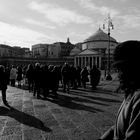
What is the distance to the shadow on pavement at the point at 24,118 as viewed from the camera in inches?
202

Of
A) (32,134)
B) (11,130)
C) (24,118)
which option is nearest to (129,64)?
(32,134)

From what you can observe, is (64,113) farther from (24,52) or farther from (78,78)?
(24,52)

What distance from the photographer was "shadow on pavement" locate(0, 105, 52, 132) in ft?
16.8

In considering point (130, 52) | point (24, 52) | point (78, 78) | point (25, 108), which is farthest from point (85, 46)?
point (130, 52)

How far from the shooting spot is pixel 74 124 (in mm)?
5332

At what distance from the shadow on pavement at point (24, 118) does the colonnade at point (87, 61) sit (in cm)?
6636

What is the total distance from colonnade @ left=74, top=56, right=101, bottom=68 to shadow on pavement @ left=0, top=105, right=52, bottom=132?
66.4m

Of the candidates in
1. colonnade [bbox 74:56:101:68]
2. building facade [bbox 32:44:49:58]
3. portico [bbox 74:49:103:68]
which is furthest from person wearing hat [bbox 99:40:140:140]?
building facade [bbox 32:44:49:58]

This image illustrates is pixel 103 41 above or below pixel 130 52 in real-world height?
above

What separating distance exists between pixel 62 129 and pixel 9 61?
62.1 m

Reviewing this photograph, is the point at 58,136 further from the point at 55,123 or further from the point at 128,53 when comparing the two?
the point at 128,53

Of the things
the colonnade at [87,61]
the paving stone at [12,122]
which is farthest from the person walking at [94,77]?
the colonnade at [87,61]

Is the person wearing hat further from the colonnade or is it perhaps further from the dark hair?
the colonnade

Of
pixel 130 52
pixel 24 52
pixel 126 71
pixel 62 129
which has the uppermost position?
pixel 24 52
